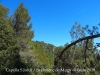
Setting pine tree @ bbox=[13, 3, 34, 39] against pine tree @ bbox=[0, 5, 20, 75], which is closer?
pine tree @ bbox=[0, 5, 20, 75]

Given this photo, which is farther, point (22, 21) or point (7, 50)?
point (22, 21)

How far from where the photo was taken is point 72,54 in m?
5.66

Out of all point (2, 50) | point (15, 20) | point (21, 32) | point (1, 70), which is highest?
point (15, 20)

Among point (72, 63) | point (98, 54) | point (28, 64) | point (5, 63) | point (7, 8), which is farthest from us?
point (7, 8)

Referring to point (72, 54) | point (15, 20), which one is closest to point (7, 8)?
point (15, 20)

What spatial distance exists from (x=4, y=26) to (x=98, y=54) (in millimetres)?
7284

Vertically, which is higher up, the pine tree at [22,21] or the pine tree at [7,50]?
the pine tree at [22,21]

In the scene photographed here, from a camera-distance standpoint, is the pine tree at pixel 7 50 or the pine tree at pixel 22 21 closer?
the pine tree at pixel 7 50

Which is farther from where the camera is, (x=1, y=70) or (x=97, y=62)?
(x=1, y=70)

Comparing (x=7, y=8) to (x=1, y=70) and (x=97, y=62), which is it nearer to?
(x=1, y=70)

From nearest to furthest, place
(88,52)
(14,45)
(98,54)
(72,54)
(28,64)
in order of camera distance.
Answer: (98,54) < (88,52) < (72,54) < (14,45) < (28,64)

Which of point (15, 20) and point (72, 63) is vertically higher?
point (15, 20)

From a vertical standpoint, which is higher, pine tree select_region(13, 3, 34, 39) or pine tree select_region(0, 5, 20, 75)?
pine tree select_region(13, 3, 34, 39)

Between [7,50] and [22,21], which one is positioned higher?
[22,21]
